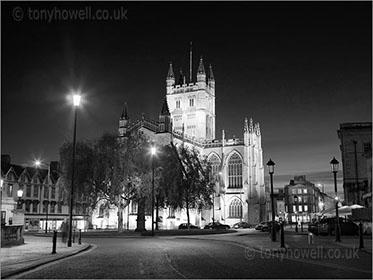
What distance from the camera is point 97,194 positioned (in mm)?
44250

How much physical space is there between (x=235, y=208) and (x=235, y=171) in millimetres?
7675

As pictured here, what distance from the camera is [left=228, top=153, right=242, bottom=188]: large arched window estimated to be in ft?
303

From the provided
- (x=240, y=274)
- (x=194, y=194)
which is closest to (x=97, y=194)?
(x=194, y=194)

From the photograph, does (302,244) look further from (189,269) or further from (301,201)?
(301,201)

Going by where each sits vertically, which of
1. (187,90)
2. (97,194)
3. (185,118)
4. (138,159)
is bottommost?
(97,194)

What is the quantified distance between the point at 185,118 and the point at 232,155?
67.7ft

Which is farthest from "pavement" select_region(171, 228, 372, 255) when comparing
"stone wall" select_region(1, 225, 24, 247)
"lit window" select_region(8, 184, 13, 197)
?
"lit window" select_region(8, 184, 13, 197)

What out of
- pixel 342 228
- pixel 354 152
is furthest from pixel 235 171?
pixel 342 228

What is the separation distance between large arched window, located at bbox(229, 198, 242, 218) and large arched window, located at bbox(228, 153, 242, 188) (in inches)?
131

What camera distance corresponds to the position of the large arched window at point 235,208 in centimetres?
9041

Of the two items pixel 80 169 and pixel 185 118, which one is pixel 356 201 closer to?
pixel 80 169

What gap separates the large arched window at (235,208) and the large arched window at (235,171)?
3.32 meters

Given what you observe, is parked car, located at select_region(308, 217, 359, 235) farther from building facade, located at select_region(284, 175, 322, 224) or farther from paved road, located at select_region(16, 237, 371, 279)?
building facade, located at select_region(284, 175, 322, 224)

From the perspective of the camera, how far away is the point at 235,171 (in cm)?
9319
